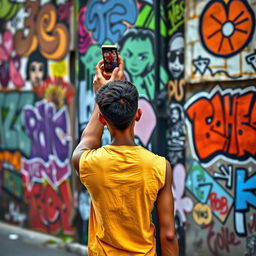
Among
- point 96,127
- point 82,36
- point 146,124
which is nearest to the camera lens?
point 96,127

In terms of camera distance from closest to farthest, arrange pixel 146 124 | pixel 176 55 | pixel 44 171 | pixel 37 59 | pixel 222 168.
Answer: pixel 222 168 < pixel 176 55 < pixel 146 124 < pixel 44 171 < pixel 37 59

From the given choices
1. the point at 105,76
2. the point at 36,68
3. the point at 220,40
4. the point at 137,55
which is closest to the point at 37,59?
the point at 36,68

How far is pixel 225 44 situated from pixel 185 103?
764mm

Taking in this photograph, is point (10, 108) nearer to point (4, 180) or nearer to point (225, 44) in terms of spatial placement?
point (4, 180)

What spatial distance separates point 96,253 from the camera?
265cm

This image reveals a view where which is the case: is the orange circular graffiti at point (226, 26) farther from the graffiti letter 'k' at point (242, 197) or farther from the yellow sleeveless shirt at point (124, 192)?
the yellow sleeveless shirt at point (124, 192)

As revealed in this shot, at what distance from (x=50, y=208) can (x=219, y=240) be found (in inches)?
124

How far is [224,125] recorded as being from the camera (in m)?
5.33

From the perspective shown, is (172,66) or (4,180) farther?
(4,180)

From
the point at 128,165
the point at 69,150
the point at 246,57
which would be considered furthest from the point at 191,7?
the point at 128,165

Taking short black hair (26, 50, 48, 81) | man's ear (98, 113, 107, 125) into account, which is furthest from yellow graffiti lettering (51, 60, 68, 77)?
man's ear (98, 113, 107, 125)

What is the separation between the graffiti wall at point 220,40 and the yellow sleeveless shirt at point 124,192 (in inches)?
107

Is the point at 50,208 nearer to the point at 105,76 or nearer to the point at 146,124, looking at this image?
the point at 146,124

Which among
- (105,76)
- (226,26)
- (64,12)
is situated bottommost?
(105,76)
